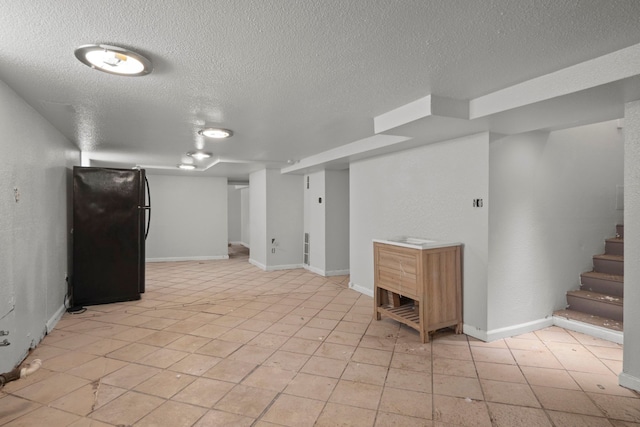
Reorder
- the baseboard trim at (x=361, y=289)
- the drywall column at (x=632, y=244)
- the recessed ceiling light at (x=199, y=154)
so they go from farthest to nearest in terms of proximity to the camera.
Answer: the recessed ceiling light at (x=199, y=154), the baseboard trim at (x=361, y=289), the drywall column at (x=632, y=244)

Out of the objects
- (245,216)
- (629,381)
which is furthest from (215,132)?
(245,216)

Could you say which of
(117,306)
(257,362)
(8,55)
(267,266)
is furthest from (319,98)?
(267,266)

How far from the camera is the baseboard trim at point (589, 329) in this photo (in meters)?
3.31

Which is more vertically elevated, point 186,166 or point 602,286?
point 186,166

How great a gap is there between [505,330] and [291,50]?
3.36 m

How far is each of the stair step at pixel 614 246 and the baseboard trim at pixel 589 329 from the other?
1.25 metres

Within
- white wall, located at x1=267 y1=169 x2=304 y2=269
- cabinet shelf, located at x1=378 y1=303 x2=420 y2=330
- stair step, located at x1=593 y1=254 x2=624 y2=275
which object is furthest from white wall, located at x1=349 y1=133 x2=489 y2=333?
white wall, located at x1=267 y1=169 x2=304 y2=269

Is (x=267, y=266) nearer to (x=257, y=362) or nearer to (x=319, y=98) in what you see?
(x=257, y=362)

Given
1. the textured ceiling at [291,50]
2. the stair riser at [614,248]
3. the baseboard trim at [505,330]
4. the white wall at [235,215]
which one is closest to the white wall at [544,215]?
the baseboard trim at [505,330]

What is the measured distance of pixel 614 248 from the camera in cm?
420

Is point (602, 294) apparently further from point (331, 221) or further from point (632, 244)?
point (331, 221)

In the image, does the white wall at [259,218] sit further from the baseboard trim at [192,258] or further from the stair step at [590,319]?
the stair step at [590,319]

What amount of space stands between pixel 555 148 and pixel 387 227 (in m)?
2.17

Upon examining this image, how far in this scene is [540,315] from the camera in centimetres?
375
